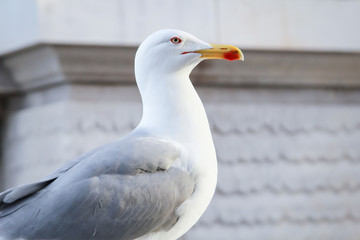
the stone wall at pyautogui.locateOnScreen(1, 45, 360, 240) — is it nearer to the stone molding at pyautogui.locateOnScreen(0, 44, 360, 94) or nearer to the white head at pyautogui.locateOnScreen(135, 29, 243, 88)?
the stone molding at pyautogui.locateOnScreen(0, 44, 360, 94)

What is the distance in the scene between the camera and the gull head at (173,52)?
112cm

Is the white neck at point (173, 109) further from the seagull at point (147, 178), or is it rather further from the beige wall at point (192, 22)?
the beige wall at point (192, 22)

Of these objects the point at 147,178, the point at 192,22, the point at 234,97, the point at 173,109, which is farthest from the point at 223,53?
the point at 234,97

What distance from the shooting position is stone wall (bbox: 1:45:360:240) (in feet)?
7.61

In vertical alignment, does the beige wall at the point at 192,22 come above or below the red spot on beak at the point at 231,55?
below

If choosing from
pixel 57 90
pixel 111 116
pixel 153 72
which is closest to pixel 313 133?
pixel 111 116

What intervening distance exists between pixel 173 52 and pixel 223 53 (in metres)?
0.09

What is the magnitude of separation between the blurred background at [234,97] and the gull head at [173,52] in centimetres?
110

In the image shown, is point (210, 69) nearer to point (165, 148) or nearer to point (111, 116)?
point (111, 116)

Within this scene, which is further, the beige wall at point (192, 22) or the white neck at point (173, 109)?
the beige wall at point (192, 22)

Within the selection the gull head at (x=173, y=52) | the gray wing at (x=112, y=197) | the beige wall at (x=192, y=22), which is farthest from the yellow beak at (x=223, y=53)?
the beige wall at (x=192, y=22)

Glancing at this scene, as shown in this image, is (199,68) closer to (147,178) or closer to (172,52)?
(172,52)

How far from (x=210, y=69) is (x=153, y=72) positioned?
1358 mm

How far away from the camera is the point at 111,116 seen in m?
2.37
